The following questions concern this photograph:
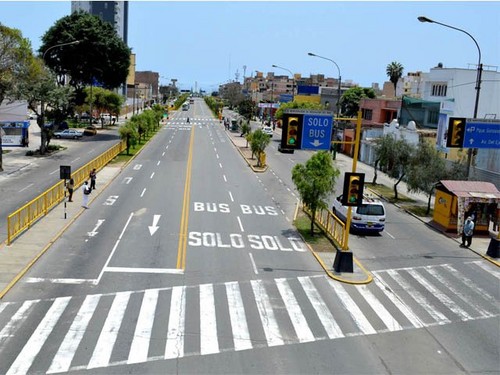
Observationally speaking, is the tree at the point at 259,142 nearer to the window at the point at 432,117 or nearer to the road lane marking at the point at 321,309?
the window at the point at 432,117

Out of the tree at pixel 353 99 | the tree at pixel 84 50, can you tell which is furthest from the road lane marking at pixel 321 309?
the tree at pixel 353 99

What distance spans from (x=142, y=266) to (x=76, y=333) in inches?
246

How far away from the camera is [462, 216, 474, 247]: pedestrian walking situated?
25.6 metres

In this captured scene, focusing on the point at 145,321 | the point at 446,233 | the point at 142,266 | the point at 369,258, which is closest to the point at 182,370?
the point at 145,321

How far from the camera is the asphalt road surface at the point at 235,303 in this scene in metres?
13.2

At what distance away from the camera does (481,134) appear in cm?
2542

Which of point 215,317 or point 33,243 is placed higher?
point 215,317

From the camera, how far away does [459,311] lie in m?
17.6

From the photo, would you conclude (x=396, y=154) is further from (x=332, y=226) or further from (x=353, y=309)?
(x=353, y=309)

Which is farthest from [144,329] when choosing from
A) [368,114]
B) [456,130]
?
[368,114]

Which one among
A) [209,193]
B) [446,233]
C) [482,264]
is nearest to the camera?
[482,264]

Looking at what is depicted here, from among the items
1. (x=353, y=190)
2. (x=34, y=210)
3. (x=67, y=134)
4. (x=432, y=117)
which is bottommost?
(x=34, y=210)

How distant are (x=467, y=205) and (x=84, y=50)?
5646 centimetres

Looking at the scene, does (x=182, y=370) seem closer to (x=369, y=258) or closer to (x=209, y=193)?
(x=369, y=258)
